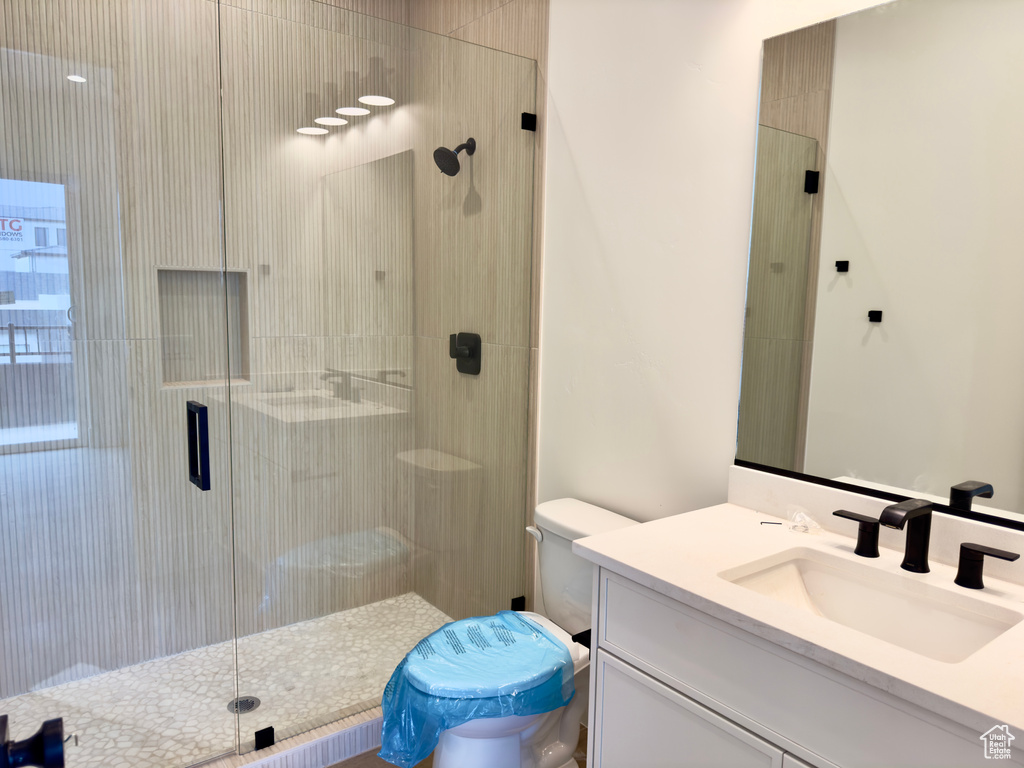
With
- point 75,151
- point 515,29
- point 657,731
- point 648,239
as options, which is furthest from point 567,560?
point 515,29

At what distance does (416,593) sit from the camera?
7.29 feet

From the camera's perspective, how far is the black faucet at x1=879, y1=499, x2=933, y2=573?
4.04 feet

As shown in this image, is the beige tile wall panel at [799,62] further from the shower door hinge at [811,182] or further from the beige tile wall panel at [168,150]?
the beige tile wall panel at [168,150]

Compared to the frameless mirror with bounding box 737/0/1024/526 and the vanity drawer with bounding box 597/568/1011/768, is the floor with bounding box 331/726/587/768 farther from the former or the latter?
the frameless mirror with bounding box 737/0/1024/526

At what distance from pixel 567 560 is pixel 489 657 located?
0.39m

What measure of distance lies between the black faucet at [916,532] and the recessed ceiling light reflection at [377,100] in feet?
5.38

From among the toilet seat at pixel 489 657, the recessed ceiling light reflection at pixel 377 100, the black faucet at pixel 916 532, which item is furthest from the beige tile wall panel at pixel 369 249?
the black faucet at pixel 916 532

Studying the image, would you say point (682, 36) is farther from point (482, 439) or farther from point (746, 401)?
point (482, 439)

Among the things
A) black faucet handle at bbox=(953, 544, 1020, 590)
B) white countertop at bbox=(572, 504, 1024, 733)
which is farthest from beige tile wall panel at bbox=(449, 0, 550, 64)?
black faucet handle at bbox=(953, 544, 1020, 590)

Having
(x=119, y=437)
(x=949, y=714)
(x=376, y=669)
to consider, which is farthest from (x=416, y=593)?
(x=949, y=714)

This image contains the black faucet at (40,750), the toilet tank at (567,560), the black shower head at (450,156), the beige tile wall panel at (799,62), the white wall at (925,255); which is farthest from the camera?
the black shower head at (450,156)

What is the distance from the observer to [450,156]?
2.11 metres
